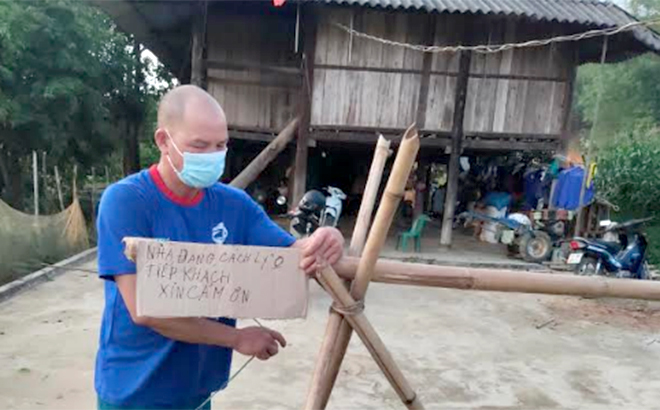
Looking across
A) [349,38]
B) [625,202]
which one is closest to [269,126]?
[349,38]

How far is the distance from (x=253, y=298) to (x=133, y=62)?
15.7 metres

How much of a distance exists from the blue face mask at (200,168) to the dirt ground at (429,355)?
2423 millimetres

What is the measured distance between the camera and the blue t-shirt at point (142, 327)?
1442 mm

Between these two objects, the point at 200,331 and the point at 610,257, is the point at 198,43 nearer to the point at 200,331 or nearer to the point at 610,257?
the point at 610,257

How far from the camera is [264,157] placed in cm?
806

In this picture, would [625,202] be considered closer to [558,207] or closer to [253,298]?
[558,207]

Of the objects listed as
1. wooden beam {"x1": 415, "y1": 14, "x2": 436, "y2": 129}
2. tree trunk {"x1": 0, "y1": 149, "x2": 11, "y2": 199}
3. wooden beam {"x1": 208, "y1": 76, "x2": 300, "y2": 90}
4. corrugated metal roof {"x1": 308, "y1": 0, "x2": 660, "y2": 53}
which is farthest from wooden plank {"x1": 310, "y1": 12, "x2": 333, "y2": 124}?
tree trunk {"x1": 0, "y1": 149, "x2": 11, "y2": 199}

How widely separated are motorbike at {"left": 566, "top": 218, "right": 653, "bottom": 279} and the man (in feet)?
23.3

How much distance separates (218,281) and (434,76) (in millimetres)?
7997

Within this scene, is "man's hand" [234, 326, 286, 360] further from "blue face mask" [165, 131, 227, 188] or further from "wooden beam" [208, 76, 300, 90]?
"wooden beam" [208, 76, 300, 90]

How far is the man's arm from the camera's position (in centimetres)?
138

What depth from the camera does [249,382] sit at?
3938 mm

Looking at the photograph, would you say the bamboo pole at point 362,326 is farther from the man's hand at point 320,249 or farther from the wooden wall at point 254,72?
the wooden wall at point 254,72

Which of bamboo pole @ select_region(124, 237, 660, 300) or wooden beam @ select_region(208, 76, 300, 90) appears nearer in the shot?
bamboo pole @ select_region(124, 237, 660, 300)
